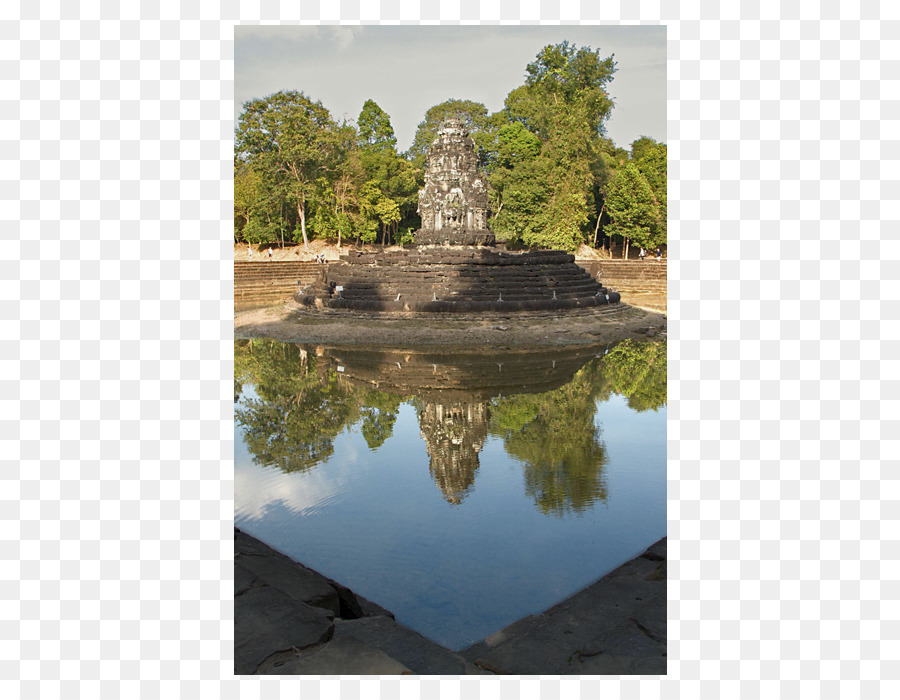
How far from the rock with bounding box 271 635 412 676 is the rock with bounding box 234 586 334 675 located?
47 centimetres

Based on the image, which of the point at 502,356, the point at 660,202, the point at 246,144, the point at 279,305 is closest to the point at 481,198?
the point at 279,305

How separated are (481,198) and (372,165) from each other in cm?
2158

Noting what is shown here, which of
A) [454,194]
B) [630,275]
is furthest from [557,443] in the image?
[630,275]

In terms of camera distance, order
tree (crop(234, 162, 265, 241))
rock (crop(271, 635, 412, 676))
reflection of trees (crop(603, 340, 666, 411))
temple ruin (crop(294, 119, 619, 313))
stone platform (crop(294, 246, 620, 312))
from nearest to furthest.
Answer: rock (crop(271, 635, 412, 676)), reflection of trees (crop(603, 340, 666, 411)), stone platform (crop(294, 246, 620, 312)), temple ruin (crop(294, 119, 619, 313)), tree (crop(234, 162, 265, 241))

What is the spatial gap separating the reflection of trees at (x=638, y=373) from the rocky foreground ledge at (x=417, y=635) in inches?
237

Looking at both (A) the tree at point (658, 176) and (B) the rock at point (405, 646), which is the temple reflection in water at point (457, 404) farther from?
(A) the tree at point (658, 176)

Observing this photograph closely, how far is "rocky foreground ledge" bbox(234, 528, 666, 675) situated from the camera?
2.91 m

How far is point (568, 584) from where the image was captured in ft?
14.3

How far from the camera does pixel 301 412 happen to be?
9.23 meters

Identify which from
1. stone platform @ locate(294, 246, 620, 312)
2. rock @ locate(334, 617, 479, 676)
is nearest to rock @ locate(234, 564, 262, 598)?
rock @ locate(334, 617, 479, 676)

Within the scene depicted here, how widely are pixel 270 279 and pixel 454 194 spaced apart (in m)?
9.59

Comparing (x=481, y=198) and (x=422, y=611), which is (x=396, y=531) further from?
(x=481, y=198)

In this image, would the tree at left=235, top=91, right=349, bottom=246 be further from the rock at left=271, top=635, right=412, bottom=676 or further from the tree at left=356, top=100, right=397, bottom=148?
the rock at left=271, top=635, right=412, bottom=676

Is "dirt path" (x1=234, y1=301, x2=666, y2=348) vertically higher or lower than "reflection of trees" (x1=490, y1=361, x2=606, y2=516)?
higher
